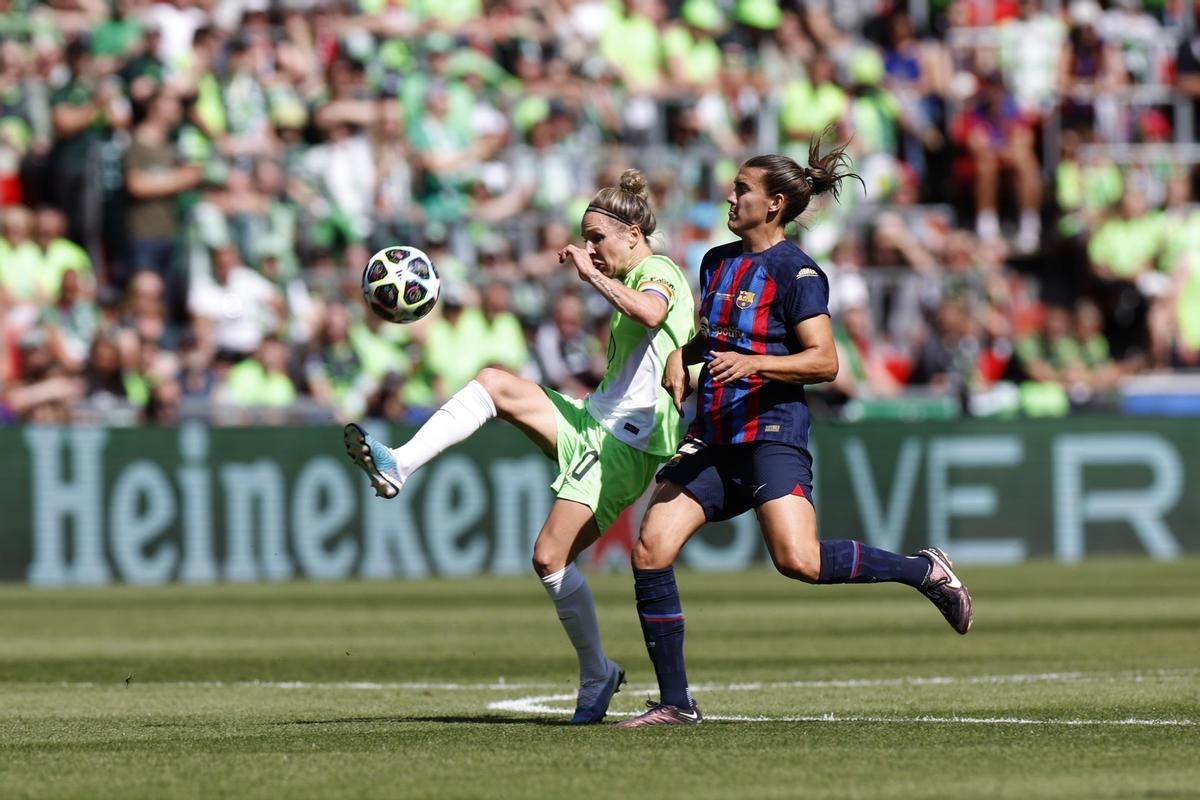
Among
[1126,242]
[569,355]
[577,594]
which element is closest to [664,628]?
[577,594]

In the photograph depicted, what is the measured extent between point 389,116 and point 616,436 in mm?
13186

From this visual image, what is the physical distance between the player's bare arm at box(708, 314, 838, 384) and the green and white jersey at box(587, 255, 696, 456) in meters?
0.56

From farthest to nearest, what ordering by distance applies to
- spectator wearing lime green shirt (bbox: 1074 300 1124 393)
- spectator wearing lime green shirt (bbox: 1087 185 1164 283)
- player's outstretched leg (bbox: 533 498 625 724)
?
spectator wearing lime green shirt (bbox: 1087 185 1164 283), spectator wearing lime green shirt (bbox: 1074 300 1124 393), player's outstretched leg (bbox: 533 498 625 724)

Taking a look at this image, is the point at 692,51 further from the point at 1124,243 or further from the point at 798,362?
the point at 798,362

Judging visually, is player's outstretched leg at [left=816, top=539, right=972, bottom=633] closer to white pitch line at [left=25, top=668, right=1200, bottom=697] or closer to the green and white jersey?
the green and white jersey

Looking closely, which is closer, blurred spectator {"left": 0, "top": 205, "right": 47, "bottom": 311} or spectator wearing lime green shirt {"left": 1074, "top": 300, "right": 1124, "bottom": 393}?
blurred spectator {"left": 0, "top": 205, "right": 47, "bottom": 311}

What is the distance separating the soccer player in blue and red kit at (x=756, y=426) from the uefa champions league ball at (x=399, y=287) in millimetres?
1380

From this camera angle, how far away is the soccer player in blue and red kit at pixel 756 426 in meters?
8.37

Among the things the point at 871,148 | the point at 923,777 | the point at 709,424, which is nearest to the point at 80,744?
the point at 709,424

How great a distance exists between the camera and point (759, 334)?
334 inches

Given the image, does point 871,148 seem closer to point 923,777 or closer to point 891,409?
point 891,409

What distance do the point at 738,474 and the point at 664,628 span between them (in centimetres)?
68

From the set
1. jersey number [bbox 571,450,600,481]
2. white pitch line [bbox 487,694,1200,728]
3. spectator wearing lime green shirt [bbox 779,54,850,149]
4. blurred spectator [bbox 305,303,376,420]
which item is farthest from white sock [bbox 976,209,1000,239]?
jersey number [bbox 571,450,600,481]

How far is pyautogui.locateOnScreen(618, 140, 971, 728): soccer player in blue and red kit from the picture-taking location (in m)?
8.37
